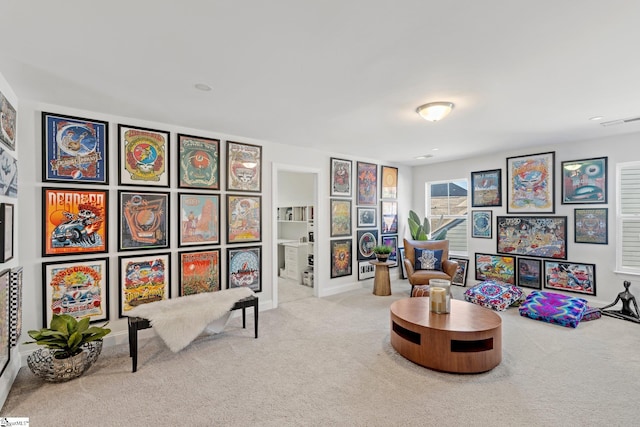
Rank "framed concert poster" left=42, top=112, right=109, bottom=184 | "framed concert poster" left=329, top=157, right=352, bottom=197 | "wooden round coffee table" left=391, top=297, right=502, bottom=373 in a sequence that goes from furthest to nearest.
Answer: "framed concert poster" left=329, top=157, right=352, bottom=197
"framed concert poster" left=42, top=112, right=109, bottom=184
"wooden round coffee table" left=391, top=297, right=502, bottom=373

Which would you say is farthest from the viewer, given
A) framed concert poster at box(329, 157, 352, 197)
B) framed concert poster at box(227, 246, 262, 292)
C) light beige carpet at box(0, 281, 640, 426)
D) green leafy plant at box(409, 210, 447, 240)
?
green leafy plant at box(409, 210, 447, 240)

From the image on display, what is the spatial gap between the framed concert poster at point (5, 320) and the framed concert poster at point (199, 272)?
4.80ft

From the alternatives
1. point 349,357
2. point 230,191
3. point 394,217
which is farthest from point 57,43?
point 394,217

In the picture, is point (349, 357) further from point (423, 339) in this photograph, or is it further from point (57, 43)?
point (57, 43)

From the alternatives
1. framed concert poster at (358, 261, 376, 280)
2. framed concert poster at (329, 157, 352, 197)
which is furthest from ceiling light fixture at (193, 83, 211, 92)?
framed concert poster at (358, 261, 376, 280)

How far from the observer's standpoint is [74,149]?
297cm

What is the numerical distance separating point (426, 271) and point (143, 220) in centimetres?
409

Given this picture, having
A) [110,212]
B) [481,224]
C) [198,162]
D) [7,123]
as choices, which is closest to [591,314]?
[481,224]

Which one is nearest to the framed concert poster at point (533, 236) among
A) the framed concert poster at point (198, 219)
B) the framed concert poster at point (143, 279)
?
the framed concert poster at point (198, 219)

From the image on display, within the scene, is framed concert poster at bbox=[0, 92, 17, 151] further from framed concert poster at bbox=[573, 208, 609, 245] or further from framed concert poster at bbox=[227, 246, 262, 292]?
framed concert poster at bbox=[573, 208, 609, 245]

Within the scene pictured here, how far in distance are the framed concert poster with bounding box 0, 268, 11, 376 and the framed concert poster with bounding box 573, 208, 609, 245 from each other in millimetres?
6394

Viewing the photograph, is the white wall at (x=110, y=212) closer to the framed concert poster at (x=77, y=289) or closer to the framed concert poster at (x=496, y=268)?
the framed concert poster at (x=77, y=289)

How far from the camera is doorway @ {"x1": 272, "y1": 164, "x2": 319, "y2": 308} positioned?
18.0ft

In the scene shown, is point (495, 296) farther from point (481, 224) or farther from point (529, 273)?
point (481, 224)
